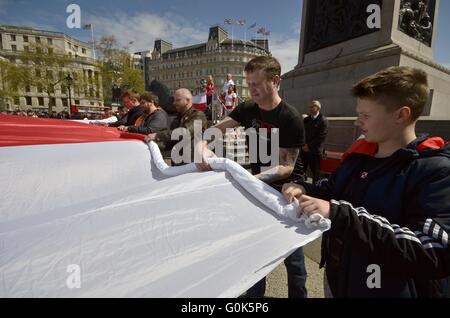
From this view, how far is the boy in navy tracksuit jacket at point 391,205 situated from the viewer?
0.87m

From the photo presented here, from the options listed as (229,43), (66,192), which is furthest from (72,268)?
(229,43)

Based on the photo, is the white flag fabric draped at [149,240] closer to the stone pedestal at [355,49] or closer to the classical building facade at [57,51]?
the stone pedestal at [355,49]

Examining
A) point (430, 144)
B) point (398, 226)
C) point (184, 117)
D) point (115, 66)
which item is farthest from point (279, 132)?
point (115, 66)

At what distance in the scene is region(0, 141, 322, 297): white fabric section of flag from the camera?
936mm

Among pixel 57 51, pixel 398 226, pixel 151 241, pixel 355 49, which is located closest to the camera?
pixel 398 226

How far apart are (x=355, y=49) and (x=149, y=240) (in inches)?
405

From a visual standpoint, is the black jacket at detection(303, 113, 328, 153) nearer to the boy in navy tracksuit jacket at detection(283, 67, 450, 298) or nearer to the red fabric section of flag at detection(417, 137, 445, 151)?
the boy in navy tracksuit jacket at detection(283, 67, 450, 298)

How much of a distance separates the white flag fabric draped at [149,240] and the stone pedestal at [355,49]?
27.5ft

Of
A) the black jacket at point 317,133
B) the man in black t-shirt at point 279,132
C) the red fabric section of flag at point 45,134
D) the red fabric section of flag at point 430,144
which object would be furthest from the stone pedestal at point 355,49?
the red fabric section of flag at point 45,134

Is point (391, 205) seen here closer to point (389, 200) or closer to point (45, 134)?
point (389, 200)

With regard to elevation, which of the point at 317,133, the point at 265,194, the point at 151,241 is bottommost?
the point at 151,241

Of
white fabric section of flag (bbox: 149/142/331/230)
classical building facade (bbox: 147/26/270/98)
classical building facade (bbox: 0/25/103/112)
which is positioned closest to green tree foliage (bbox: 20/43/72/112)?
classical building facade (bbox: 0/25/103/112)

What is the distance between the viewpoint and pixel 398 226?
3.02ft

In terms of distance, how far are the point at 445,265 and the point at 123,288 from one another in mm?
1201
